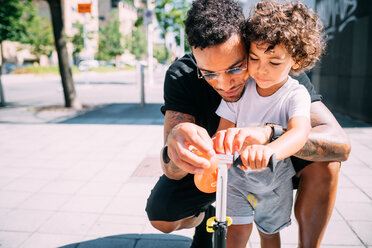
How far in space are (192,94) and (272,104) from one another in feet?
1.86

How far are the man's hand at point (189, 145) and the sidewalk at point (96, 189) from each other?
154 centimetres

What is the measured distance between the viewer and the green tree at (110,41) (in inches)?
1775

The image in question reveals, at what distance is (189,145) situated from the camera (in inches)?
50.7

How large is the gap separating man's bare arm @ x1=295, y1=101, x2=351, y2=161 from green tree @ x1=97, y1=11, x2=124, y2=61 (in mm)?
46045

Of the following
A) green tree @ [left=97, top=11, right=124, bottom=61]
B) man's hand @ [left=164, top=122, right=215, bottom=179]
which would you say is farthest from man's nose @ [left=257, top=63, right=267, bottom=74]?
green tree @ [left=97, top=11, right=124, bottom=61]

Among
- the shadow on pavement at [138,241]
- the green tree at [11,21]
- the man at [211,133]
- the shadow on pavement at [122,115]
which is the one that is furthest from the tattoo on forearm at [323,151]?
the green tree at [11,21]

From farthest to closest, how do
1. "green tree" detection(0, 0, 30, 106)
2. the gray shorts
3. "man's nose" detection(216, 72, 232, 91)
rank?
"green tree" detection(0, 0, 30, 106) < the gray shorts < "man's nose" detection(216, 72, 232, 91)

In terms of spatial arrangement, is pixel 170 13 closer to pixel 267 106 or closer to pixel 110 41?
pixel 267 106

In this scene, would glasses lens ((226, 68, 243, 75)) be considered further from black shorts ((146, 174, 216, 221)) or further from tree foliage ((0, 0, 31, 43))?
tree foliage ((0, 0, 31, 43))

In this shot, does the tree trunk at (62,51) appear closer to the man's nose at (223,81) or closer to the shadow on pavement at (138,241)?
the shadow on pavement at (138,241)

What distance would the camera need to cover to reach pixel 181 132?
4.29 feet

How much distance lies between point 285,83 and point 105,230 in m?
1.98

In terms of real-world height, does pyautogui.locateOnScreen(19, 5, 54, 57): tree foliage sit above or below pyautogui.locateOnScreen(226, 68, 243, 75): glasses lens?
above

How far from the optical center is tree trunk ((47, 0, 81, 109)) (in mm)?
8664
